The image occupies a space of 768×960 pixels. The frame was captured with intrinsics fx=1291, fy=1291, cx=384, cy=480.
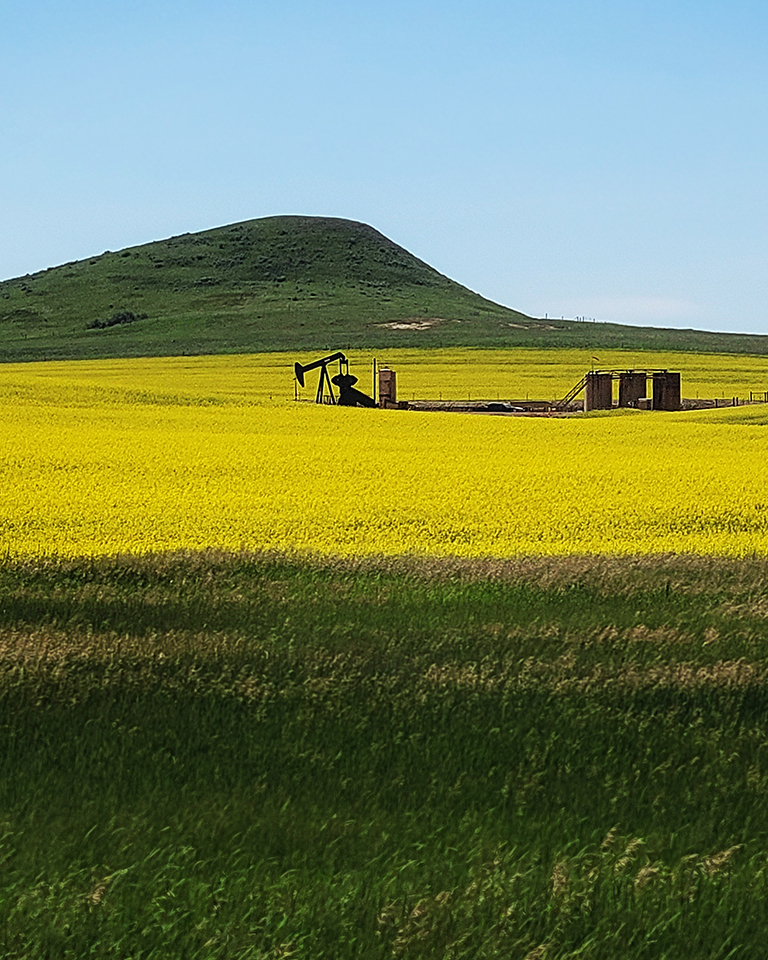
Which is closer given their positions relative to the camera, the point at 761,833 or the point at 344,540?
the point at 761,833

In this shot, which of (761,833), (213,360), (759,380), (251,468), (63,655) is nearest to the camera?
(761,833)

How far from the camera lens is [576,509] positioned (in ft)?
57.6

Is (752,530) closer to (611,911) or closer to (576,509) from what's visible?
(576,509)

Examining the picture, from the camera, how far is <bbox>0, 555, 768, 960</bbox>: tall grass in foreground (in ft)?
15.3

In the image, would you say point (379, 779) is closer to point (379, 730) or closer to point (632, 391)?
point (379, 730)

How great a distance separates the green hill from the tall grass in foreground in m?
85.4

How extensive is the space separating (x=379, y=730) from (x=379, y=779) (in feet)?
2.58

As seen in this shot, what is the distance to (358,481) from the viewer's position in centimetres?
1962

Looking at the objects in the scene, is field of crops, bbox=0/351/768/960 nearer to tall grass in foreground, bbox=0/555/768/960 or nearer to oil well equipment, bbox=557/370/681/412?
tall grass in foreground, bbox=0/555/768/960

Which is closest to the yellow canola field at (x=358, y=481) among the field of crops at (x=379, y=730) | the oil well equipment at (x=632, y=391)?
the field of crops at (x=379, y=730)


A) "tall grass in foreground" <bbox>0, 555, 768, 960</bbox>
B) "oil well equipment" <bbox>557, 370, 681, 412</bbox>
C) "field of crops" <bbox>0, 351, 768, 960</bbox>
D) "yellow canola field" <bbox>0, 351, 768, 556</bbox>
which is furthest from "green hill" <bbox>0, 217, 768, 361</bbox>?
"tall grass in foreground" <bbox>0, 555, 768, 960</bbox>

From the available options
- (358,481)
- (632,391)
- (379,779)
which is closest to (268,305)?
(632,391)

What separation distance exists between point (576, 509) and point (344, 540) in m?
3.95

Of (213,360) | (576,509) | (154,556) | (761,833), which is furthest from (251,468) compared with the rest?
(213,360)
